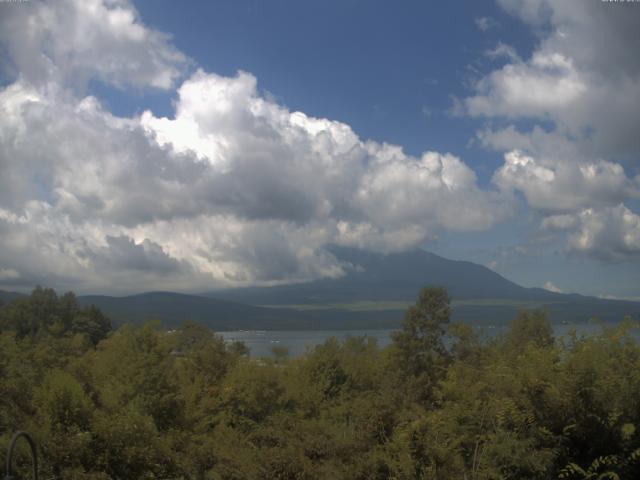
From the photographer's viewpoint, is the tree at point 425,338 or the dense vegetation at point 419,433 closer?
the dense vegetation at point 419,433

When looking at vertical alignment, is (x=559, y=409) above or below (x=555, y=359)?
below

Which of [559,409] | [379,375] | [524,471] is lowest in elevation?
[379,375]

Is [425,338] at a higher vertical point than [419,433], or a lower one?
lower

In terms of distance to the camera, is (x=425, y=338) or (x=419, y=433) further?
(x=425, y=338)

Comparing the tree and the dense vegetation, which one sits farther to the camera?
the tree

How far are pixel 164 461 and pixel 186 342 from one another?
47605mm

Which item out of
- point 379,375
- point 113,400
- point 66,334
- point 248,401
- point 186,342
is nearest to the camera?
point 113,400

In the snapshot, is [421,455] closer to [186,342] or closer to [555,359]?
[555,359]

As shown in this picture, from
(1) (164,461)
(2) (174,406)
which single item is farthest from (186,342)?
(1) (164,461)

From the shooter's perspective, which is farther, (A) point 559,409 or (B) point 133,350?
(B) point 133,350

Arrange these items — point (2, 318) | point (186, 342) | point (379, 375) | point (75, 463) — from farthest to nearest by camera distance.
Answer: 1. point (2, 318)
2. point (186, 342)
3. point (379, 375)
4. point (75, 463)

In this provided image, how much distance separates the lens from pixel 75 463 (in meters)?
12.8

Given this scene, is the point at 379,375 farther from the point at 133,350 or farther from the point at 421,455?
the point at 421,455

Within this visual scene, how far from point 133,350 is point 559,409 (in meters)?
25.7
